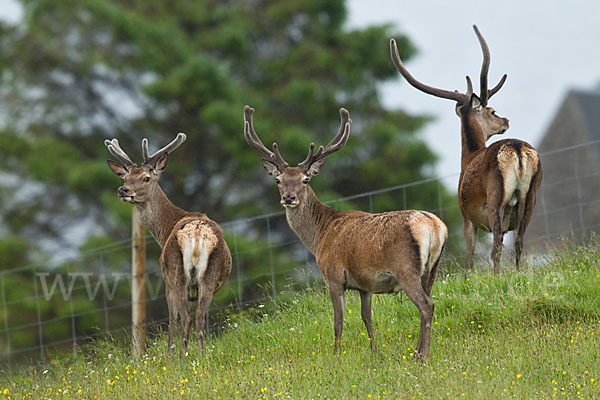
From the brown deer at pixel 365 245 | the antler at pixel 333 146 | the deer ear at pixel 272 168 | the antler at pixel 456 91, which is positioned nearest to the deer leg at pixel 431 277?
the brown deer at pixel 365 245

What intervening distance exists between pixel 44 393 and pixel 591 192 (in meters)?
22.3

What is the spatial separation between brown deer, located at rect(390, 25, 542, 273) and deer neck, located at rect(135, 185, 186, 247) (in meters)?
2.66

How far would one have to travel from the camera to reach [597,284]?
6945mm

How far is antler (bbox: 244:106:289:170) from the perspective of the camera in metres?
7.38

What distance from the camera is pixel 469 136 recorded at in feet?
28.2

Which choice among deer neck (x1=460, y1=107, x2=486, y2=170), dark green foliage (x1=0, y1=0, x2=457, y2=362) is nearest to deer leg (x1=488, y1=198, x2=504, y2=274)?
deer neck (x1=460, y1=107, x2=486, y2=170)

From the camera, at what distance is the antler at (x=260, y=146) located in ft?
24.2

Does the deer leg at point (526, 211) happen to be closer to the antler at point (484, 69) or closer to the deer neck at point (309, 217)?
the antler at point (484, 69)

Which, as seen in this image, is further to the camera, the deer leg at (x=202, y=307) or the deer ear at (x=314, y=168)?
the deer ear at (x=314, y=168)

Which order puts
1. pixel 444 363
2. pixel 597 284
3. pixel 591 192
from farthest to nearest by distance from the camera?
pixel 591 192 < pixel 597 284 < pixel 444 363

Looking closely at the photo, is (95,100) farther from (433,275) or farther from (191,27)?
(433,275)

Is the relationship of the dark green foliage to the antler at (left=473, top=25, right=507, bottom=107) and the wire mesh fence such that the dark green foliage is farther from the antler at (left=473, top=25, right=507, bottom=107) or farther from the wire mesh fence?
the antler at (left=473, top=25, right=507, bottom=107)

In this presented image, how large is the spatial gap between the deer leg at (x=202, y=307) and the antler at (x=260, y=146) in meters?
1.18

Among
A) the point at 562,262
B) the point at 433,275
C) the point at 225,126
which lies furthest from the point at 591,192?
the point at 433,275
